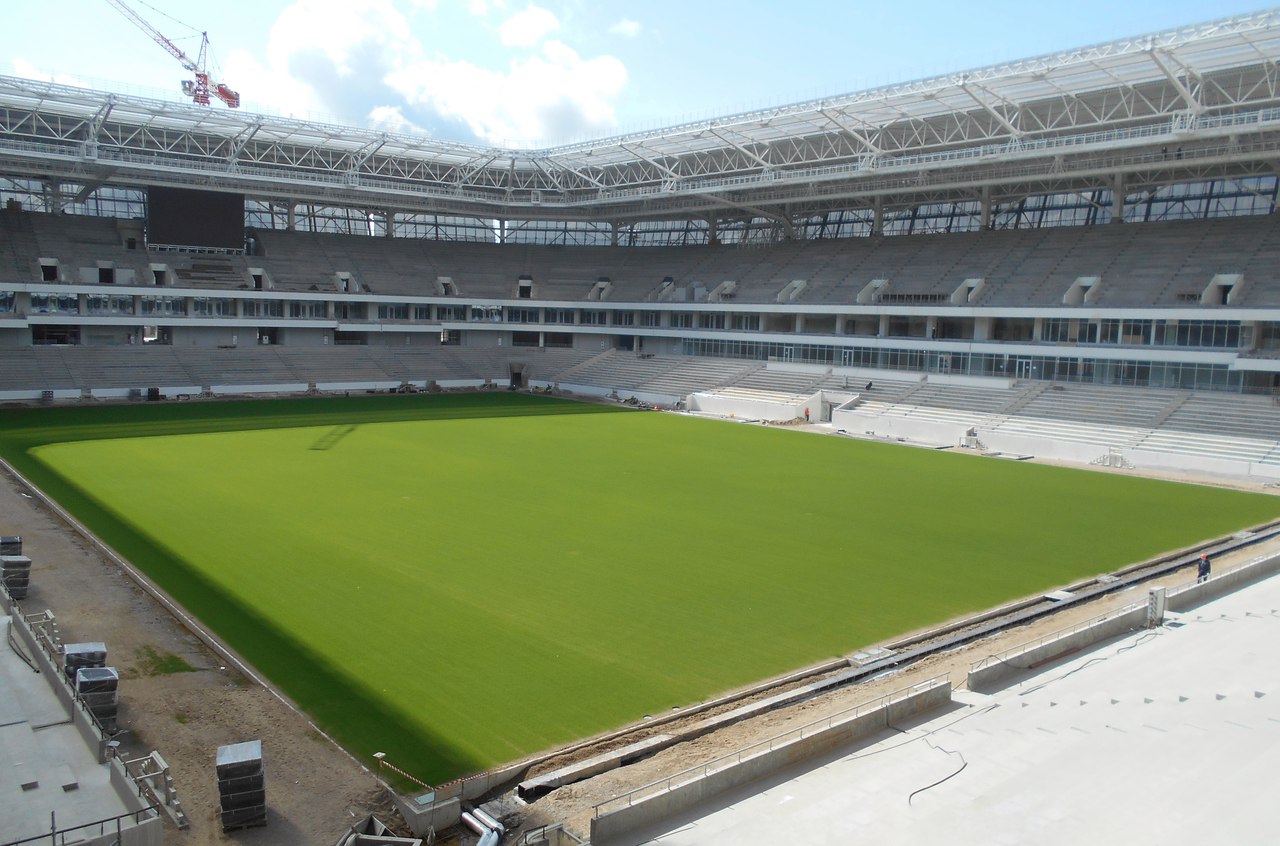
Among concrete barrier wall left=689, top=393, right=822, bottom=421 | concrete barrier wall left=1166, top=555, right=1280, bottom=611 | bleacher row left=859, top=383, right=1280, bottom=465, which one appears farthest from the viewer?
concrete barrier wall left=689, top=393, right=822, bottom=421

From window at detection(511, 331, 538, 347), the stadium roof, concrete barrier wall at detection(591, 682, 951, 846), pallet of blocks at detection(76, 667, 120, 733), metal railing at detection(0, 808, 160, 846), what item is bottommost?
concrete barrier wall at detection(591, 682, 951, 846)

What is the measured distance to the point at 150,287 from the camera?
48969 mm

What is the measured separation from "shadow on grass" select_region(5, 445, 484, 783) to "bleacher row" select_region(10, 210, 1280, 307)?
117 feet

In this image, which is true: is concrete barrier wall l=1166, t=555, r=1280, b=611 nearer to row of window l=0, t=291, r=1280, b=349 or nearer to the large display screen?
row of window l=0, t=291, r=1280, b=349

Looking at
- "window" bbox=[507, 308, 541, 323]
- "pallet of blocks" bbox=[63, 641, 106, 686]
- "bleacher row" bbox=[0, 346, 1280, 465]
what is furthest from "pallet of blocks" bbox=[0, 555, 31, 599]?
"window" bbox=[507, 308, 541, 323]

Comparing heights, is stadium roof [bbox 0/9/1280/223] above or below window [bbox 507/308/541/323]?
above

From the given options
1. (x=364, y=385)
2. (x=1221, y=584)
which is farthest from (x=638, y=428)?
(x=1221, y=584)

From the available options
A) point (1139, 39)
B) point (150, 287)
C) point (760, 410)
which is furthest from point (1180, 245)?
point (150, 287)

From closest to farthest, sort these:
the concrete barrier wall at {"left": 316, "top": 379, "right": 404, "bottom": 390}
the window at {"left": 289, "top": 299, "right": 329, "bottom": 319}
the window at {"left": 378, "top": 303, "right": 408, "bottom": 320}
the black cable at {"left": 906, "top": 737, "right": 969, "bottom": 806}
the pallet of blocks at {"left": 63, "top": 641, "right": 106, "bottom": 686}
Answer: the black cable at {"left": 906, "top": 737, "right": 969, "bottom": 806}, the pallet of blocks at {"left": 63, "top": 641, "right": 106, "bottom": 686}, the concrete barrier wall at {"left": 316, "top": 379, "right": 404, "bottom": 390}, the window at {"left": 289, "top": 299, "right": 329, "bottom": 319}, the window at {"left": 378, "top": 303, "right": 408, "bottom": 320}

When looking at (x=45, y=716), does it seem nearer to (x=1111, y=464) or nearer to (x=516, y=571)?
(x=516, y=571)

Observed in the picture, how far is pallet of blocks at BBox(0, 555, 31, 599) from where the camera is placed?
607 inches

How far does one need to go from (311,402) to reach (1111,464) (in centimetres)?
3617

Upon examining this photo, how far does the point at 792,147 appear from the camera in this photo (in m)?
48.2

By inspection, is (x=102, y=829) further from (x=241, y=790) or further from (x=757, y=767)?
(x=757, y=767)
